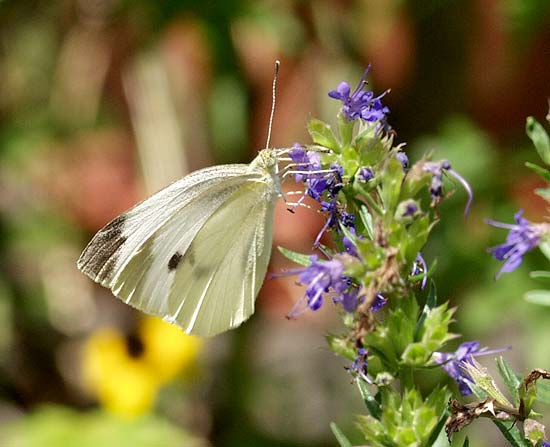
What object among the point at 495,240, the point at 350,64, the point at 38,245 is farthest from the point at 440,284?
the point at 38,245

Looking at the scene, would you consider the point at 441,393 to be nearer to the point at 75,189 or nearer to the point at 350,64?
the point at 350,64

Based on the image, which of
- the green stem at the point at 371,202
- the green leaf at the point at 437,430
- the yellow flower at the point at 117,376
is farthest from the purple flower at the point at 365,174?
the yellow flower at the point at 117,376

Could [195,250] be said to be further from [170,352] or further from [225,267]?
[170,352]

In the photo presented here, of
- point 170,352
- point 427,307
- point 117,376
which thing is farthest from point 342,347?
point 117,376

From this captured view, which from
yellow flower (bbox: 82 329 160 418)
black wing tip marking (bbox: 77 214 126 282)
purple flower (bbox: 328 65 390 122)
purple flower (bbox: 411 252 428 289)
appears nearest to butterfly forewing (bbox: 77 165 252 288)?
black wing tip marking (bbox: 77 214 126 282)

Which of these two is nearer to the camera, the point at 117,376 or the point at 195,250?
the point at 195,250

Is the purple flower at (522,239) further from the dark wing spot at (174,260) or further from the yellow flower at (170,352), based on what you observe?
the yellow flower at (170,352)
